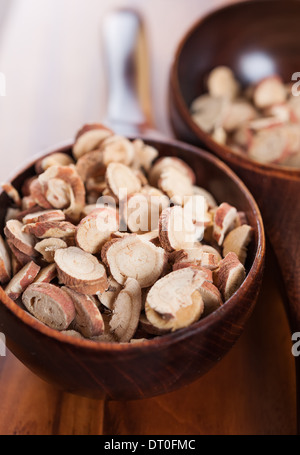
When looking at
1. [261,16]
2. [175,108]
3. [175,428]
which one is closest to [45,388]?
[175,428]

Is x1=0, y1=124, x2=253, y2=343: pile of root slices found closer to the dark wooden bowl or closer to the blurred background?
the dark wooden bowl

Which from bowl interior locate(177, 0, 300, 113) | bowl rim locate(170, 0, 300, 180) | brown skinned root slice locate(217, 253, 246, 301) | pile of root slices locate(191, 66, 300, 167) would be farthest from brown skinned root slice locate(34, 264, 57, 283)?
bowl interior locate(177, 0, 300, 113)

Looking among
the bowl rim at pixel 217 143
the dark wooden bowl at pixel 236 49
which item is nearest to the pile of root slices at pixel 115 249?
the bowl rim at pixel 217 143

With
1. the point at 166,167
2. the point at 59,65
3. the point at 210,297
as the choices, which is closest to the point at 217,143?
the point at 166,167

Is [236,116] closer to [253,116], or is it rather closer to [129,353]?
[253,116]

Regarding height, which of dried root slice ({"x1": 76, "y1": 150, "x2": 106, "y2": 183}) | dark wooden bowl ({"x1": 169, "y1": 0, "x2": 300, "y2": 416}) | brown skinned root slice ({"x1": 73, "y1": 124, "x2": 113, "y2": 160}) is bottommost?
dried root slice ({"x1": 76, "y1": 150, "x2": 106, "y2": 183})

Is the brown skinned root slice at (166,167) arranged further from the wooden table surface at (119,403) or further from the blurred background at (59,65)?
the blurred background at (59,65)

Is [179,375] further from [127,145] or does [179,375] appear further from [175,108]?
[175,108]

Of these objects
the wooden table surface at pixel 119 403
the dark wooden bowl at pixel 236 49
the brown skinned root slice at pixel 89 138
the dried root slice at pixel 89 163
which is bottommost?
the wooden table surface at pixel 119 403
